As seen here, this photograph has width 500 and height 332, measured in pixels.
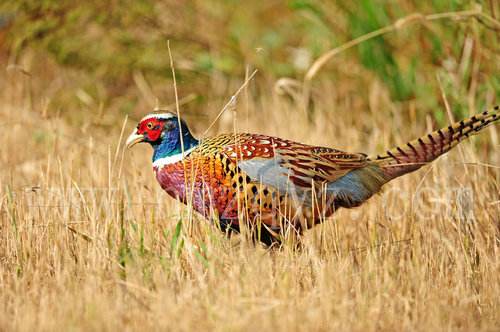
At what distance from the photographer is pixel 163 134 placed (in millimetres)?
4918

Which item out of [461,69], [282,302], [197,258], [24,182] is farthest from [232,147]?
[461,69]

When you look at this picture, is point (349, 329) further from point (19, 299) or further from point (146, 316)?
point (19, 299)

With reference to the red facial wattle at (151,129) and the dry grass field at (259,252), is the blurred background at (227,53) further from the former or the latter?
the red facial wattle at (151,129)

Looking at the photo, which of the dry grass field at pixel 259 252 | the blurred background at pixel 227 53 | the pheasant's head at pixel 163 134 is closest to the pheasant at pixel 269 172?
the pheasant's head at pixel 163 134

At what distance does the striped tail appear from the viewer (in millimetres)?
4820

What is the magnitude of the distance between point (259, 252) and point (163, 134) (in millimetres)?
956

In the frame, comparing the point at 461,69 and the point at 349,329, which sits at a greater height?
the point at 461,69

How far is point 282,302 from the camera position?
142 inches

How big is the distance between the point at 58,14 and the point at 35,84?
2033 mm

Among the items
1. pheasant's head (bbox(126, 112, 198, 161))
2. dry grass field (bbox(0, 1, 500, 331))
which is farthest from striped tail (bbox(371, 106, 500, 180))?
pheasant's head (bbox(126, 112, 198, 161))

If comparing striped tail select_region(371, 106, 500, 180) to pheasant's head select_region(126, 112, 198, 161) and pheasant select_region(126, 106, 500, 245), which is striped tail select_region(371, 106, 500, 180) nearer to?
pheasant select_region(126, 106, 500, 245)

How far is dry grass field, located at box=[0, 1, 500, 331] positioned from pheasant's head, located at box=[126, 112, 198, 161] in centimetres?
24

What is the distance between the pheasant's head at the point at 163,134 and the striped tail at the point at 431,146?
124 centimetres

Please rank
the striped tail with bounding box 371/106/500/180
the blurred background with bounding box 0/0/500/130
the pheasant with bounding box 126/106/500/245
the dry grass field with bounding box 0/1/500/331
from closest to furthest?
1. the dry grass field with bounding box 0/1/500/331
2. the pheasant with bounding box 126/106/500/245
3. the striped tail with bounding box 371/106/500/180
4. the blurred background with bounding box 0/0/500/130
